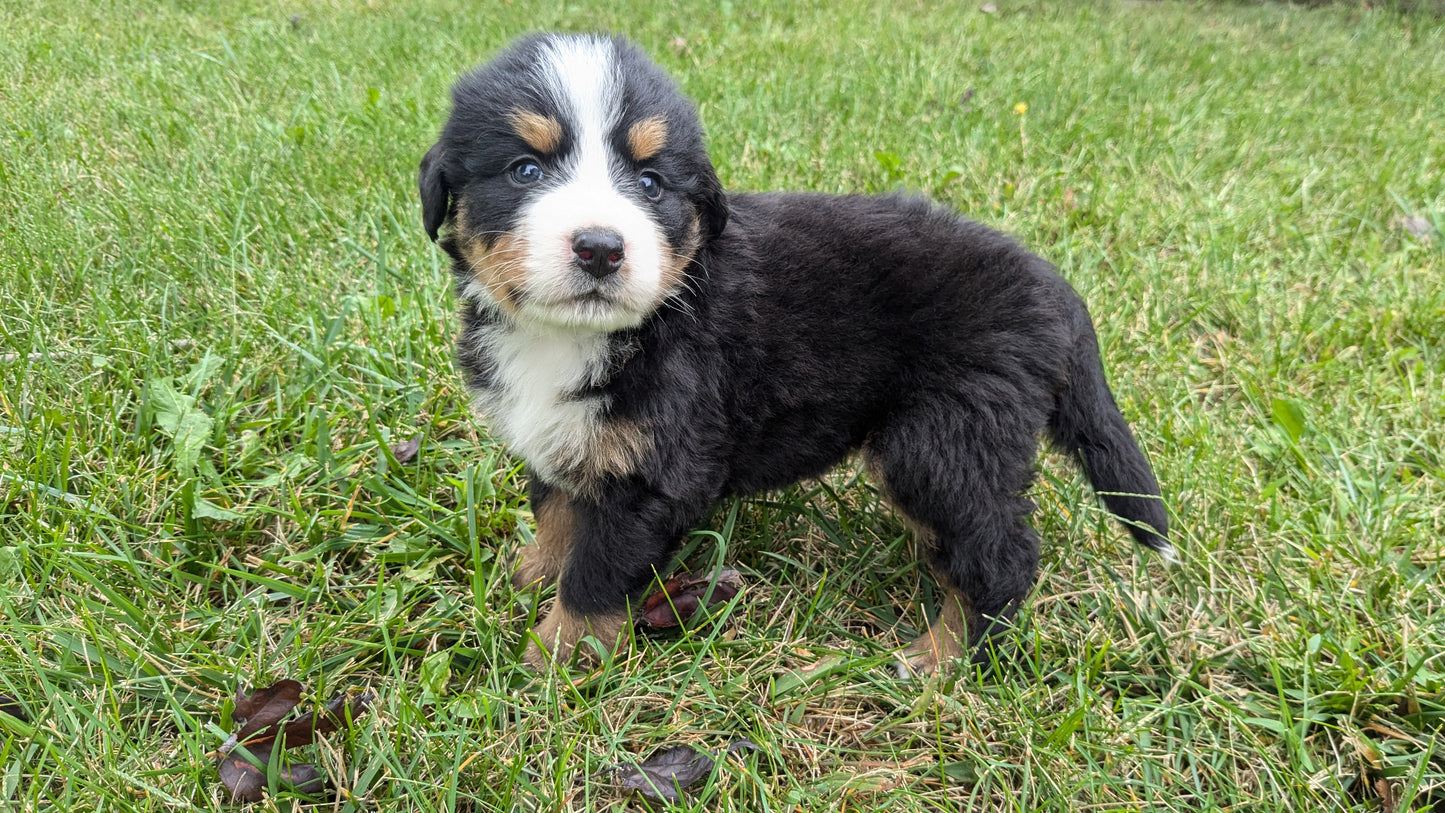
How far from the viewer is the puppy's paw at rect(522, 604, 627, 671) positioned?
7.59ft

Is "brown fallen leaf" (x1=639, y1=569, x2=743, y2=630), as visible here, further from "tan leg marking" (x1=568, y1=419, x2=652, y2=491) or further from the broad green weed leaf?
the broad green weed leaf

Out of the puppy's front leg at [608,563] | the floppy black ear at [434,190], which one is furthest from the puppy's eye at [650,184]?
the puppy's front leg at [608,563]

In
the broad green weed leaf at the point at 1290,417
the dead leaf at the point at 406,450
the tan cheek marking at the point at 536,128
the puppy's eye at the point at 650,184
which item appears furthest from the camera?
the broad green weed leaf at the point at 1290,417

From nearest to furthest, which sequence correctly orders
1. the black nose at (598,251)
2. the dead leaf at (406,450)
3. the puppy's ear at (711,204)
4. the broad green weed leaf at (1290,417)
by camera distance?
the black nose at (598,251) < the puppy's ear at (711,204) < the dead leaf at (406,450) < the broad green weed leaf at (1290,417)

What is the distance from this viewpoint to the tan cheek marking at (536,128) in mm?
2004

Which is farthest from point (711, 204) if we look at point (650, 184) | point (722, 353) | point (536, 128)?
point (536, 128)

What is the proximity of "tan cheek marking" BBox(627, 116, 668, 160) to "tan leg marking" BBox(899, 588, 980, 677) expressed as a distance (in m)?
1.47

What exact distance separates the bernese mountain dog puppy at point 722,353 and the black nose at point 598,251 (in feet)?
0.27

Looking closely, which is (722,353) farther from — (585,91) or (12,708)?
(12,708)

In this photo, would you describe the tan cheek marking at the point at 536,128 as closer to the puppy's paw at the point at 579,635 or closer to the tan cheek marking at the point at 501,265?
the tan cheek marking at the point at 501,265

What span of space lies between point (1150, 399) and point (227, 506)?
3.20m

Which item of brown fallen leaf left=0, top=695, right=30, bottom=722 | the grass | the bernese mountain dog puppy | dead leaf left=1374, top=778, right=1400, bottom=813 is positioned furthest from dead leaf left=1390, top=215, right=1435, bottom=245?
brown fallen leaf left=0, top=695, right=30, bottom=722

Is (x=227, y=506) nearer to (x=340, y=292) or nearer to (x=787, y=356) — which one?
(x=340, y=292)

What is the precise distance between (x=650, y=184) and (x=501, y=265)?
43 cm
